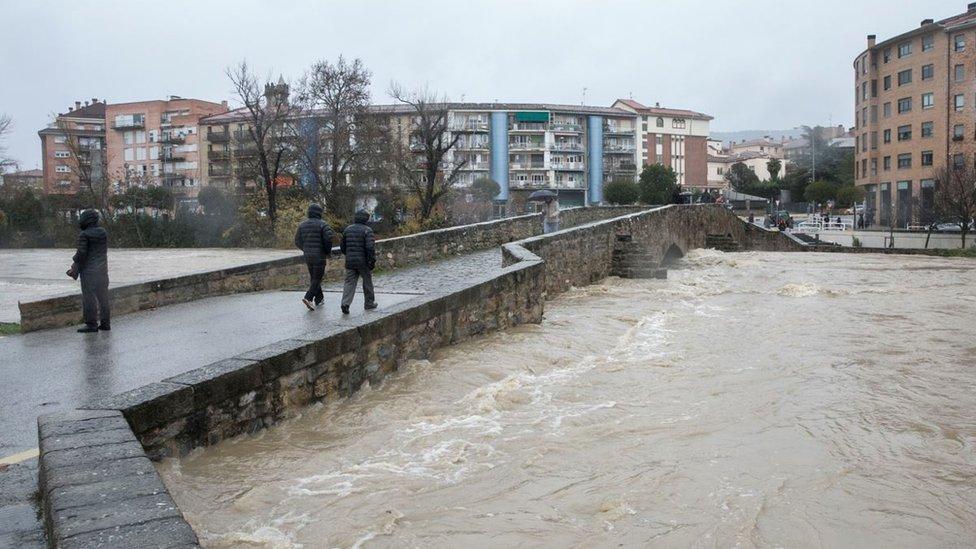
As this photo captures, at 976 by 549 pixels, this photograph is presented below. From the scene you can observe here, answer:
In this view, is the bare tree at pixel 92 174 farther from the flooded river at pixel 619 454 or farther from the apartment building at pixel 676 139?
the apartment building at pixel 676 139

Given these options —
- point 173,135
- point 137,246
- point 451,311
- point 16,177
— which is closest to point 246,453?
point 451,311

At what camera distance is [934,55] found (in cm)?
5375

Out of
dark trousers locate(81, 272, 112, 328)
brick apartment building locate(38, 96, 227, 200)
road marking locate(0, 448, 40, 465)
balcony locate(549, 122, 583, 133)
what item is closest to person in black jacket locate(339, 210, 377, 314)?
dark trousers locate(81, 272, 112, 328)

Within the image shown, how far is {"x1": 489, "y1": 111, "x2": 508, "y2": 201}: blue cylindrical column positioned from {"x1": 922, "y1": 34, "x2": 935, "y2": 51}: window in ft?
116

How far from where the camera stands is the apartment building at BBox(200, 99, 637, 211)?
2960 inches

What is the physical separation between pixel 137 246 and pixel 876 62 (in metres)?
53.6

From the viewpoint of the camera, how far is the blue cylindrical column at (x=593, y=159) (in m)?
80.5

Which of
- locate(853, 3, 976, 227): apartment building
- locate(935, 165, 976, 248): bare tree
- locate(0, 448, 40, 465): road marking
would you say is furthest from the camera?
locate(853, 3, 976, 227): apartment building

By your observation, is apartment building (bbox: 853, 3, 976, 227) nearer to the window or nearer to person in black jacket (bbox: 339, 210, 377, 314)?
the window

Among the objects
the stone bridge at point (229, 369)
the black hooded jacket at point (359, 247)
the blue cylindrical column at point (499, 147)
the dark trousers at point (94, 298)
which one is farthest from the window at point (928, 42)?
the dark trousers at point (94, 298)

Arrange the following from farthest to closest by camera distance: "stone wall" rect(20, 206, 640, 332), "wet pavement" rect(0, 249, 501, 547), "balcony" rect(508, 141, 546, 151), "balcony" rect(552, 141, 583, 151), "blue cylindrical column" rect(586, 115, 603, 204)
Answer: "blue cylindrical column" rect(586, 115, 603, 204), "balcony" rect(552, 141, 583, 151), "balcony" rect(508, 141, 546, 151), "stone wall" rect(20, 206, 640, 332), "wet pavement" rect(0, 249, 501, 547)

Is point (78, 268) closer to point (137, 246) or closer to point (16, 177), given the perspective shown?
point (137, 246)

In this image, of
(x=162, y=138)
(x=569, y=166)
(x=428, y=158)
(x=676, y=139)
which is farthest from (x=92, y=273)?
(x=676, y=139)

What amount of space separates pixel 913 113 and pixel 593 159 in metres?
31.1
